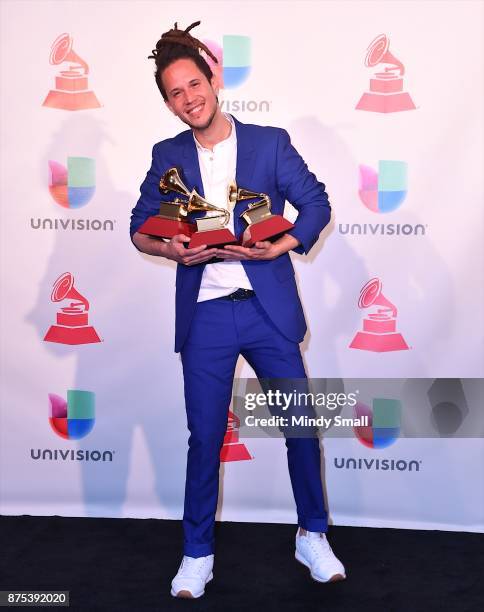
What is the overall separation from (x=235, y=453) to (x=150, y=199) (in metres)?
1.37

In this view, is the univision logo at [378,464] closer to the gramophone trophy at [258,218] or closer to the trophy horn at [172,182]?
the gramophone trophy at [258,218]

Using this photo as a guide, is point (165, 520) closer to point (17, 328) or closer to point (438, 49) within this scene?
point (17, 328)

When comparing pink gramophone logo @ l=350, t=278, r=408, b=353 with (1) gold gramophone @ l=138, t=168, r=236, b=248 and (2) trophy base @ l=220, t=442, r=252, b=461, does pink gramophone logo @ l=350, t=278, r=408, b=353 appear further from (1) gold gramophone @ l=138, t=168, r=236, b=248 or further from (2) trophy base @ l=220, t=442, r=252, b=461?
(1) gold gramophone @ l=138, t=168, r=236, b=248

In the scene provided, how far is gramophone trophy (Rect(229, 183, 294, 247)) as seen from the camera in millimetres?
2602

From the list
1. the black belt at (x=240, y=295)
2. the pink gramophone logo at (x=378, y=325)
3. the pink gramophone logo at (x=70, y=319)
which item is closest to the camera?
the black belt at (x=240, y=295)

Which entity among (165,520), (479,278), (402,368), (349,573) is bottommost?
(165,520)

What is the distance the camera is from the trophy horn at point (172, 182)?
8.84 feet

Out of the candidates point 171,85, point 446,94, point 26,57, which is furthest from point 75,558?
point 446,94

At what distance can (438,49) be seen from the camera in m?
3.36

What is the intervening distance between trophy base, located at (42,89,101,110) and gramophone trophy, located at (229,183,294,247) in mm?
1174

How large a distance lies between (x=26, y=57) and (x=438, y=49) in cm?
179

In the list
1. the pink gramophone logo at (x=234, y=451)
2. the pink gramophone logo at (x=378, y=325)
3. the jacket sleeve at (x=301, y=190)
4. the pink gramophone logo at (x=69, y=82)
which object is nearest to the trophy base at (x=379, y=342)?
the pink gramophone logo at (x=378, y=325)

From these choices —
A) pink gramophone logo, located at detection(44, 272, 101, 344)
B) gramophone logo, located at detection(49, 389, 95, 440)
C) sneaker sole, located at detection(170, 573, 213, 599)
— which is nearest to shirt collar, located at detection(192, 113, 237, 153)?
pink gramophone logo, located at detection(44, 272, 101, 344)

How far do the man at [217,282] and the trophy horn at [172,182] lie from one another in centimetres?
6
